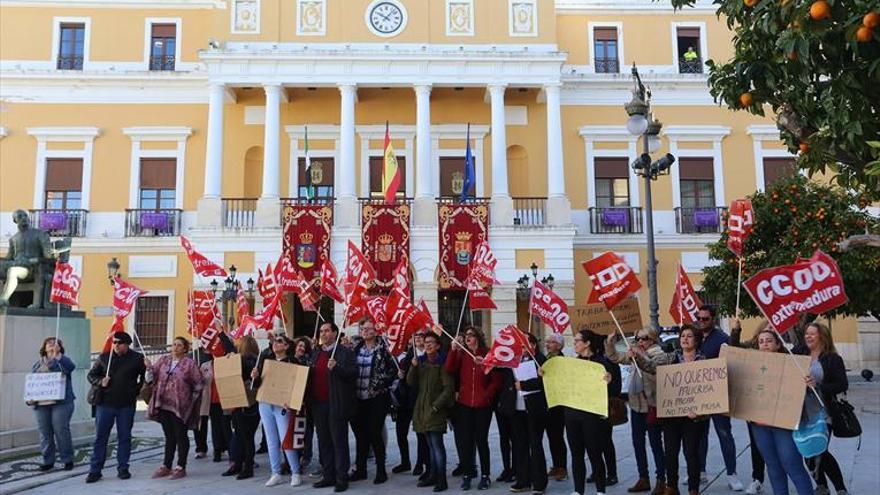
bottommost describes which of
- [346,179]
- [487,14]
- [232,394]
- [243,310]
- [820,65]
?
[232,394]

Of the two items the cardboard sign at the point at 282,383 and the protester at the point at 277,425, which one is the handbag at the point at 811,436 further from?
the protester at the point at 277,425

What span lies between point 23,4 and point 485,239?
18.2 meters

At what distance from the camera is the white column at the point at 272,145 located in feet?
79.5

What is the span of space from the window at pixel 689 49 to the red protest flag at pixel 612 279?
21.0 m

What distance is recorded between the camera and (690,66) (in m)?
27.5

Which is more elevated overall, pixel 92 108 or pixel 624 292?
pixel 92 108

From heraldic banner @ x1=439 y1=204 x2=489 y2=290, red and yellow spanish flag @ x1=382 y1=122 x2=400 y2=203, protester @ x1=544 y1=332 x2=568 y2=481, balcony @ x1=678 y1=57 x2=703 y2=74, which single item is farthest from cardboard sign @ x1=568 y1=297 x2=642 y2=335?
balcony @ x1=678 y1=57 x2=703 y2=74

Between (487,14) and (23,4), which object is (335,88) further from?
(23,4)

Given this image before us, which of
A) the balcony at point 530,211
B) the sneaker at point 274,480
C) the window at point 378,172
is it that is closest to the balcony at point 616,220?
the balcony at point 530,211

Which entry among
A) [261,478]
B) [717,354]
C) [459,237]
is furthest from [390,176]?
[717,354]

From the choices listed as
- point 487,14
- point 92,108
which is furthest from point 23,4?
point 487,14

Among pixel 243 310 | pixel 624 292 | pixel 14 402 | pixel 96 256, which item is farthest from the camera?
pixel 96 256

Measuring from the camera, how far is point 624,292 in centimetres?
852

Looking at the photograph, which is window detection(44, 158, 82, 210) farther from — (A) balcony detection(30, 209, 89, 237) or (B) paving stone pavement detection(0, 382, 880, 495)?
(B) paving stone pavement detection(0, 382, 880, 495)
